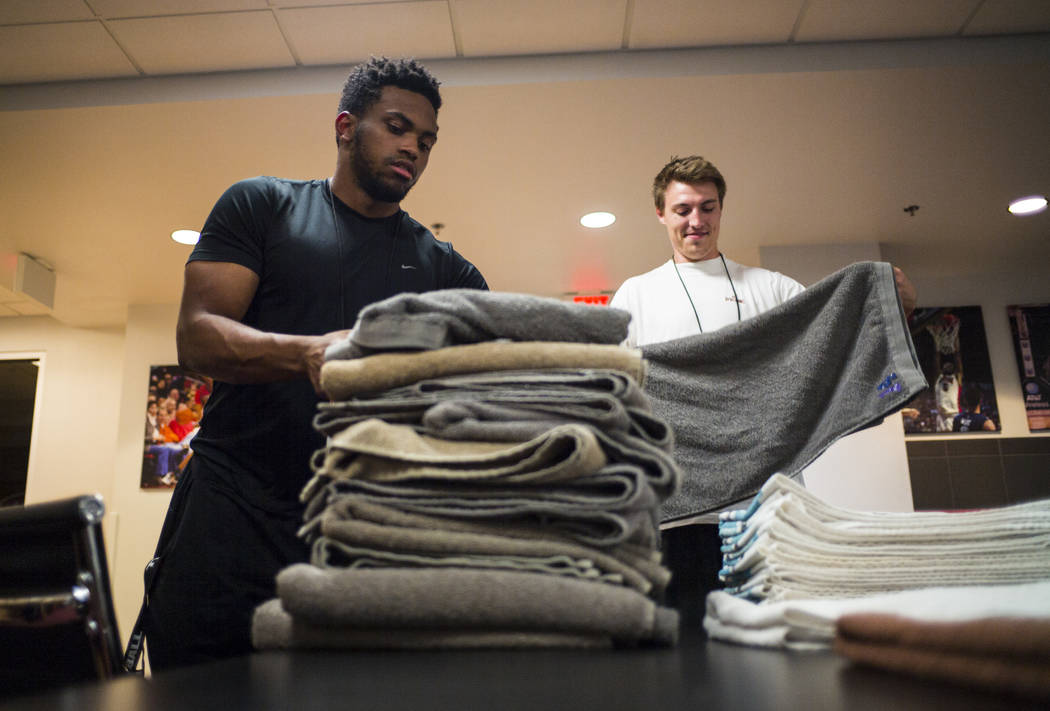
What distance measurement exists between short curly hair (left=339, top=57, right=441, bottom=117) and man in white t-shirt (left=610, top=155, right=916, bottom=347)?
2.83 ft

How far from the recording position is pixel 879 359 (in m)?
0.85

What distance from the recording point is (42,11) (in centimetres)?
247

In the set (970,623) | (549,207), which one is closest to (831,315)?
(970,623)

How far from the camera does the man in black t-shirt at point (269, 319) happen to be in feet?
3.01

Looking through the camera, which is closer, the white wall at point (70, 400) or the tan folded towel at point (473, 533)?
the tan folded towel at point (473, 533)

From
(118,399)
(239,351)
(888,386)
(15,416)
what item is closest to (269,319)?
(239,351)

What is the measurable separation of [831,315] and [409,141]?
70 cm

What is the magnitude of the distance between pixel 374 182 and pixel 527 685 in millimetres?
965

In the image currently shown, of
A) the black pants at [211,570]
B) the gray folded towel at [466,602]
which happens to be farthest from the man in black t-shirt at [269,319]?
the gray folded towel at [466,602]

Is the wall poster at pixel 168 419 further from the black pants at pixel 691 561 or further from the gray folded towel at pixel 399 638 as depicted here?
the gray folded towel at pixel 399 638

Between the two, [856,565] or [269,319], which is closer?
[856,565]

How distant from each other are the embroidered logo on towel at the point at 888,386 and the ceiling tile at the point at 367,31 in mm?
2140

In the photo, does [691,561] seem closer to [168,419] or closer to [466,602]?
[466,602]

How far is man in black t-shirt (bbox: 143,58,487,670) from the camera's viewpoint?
0.92 m
